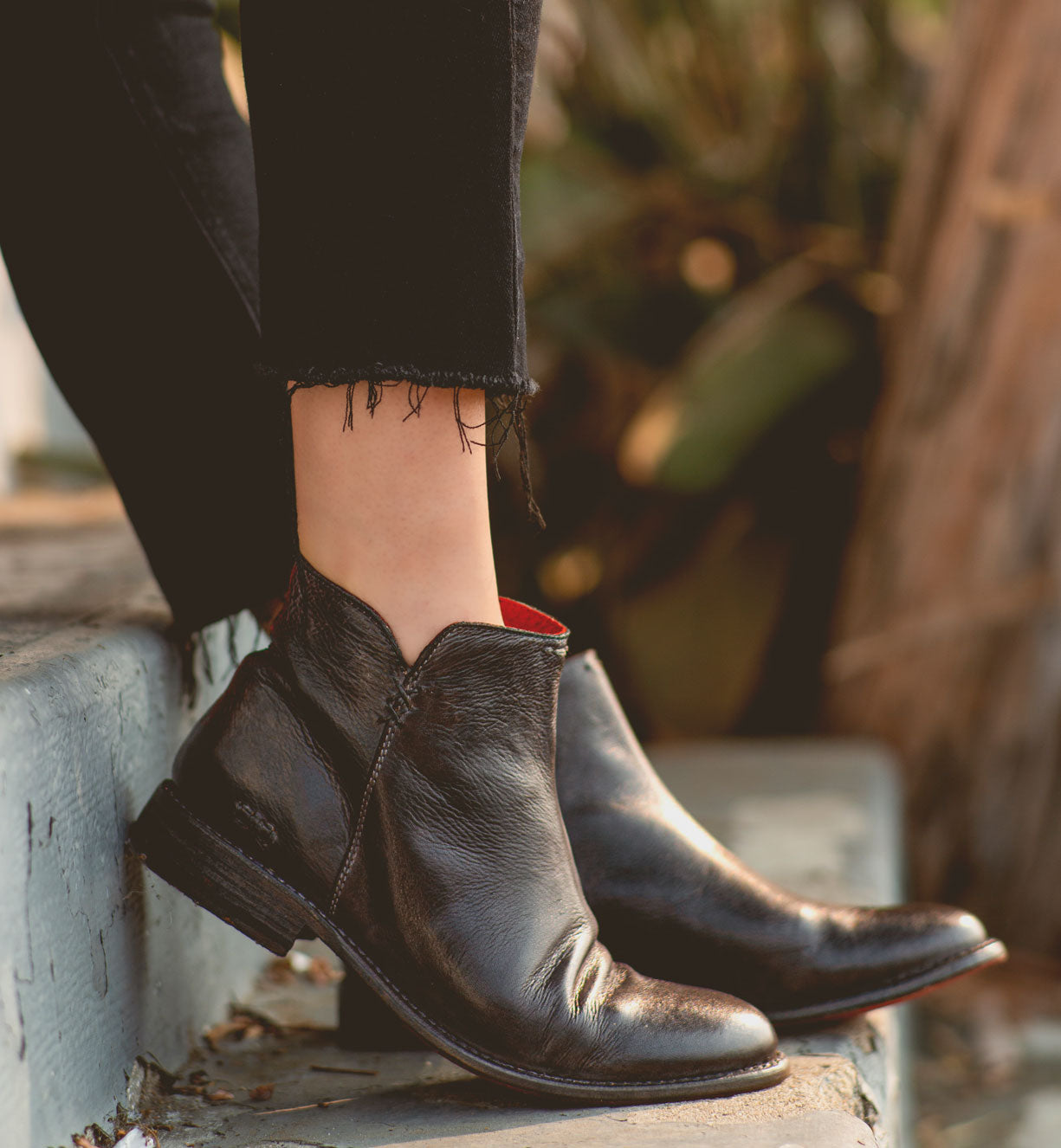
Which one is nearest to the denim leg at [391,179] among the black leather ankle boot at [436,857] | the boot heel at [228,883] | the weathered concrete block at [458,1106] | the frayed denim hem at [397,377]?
the frayed denim hem at [397,377]

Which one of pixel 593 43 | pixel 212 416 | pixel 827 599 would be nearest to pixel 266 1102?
pixel 212 416

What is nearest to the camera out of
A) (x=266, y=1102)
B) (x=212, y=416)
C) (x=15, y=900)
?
(x=15, y=900)

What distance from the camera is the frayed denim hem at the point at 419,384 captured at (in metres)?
0.56

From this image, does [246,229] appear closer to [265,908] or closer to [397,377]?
[397,377]

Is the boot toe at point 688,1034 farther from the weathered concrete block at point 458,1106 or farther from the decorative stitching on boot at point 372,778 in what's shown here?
the decorative stitching on boot at point 372,778

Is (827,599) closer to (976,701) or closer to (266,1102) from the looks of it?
(976,701)

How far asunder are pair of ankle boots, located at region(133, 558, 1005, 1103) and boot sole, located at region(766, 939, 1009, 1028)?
0.08 m

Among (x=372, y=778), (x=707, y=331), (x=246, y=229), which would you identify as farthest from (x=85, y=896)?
(x=707, y=331)

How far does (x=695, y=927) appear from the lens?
2.38 feet

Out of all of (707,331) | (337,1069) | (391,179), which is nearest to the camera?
(391,179)

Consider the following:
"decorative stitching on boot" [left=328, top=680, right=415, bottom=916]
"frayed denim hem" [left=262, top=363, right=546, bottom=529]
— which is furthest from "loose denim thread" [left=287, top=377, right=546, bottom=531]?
"decorative stitching on boot" [left=328, top=680, right=415, bottom=916]

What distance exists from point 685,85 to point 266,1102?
7.41 feet

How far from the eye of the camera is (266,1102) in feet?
2.14

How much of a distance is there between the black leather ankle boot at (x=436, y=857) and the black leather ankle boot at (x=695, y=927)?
9cm
